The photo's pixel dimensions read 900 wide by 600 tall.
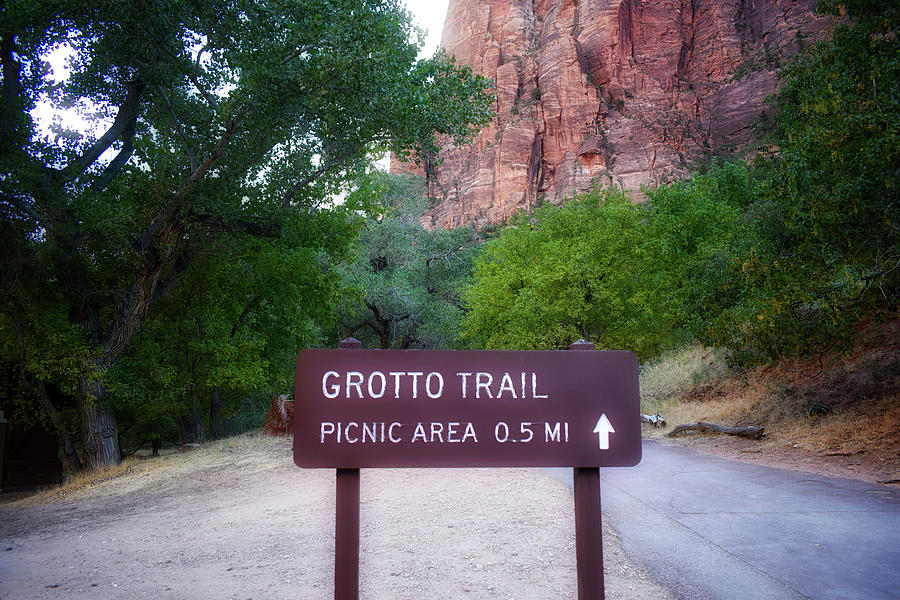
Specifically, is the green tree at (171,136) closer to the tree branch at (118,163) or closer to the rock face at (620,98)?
the tree branch at (118,163)

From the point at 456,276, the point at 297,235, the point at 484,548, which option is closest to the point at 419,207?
the point at 456,276

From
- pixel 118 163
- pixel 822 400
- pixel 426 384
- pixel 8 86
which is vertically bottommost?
pixel 822 400

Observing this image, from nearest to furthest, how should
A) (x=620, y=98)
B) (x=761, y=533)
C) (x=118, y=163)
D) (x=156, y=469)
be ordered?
(x=761, y=533) → (x=156, y=469) → (x=118, y=163) → (x=620, y=98)

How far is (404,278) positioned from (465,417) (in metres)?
26.4

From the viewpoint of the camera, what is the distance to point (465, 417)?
2.72 metres

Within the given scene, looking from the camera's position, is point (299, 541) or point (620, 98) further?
point (620, 98)

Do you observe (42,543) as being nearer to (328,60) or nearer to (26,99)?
(328,60)

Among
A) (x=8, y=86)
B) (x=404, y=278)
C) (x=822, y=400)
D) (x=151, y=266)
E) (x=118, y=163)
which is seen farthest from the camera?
(x=404, y=278)

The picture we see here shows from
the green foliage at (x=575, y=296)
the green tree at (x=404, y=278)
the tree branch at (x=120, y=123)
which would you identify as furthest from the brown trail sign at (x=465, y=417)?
the green foliage at (x=575, y=296)

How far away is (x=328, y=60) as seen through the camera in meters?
9.52

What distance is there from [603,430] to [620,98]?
8937cm

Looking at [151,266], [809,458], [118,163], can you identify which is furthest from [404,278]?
[809,458]

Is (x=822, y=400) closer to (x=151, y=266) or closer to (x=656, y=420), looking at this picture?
(x=656, y=420)

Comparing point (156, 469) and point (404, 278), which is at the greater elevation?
point (404, 278)
